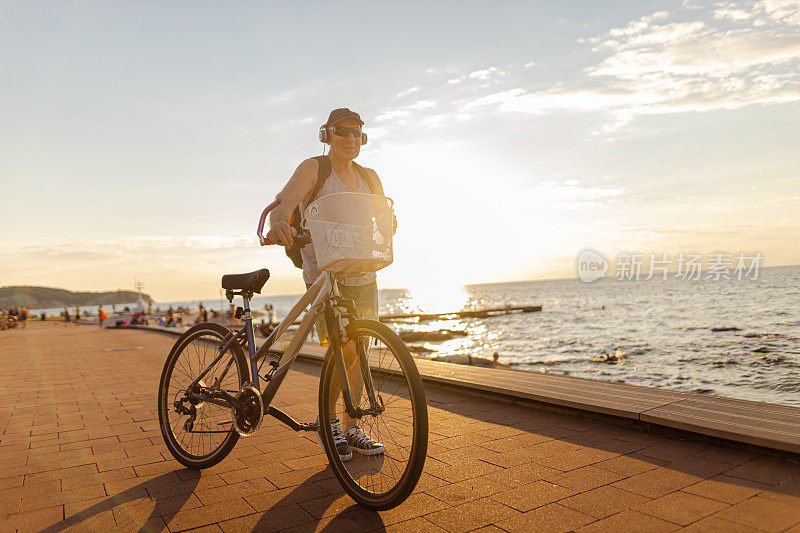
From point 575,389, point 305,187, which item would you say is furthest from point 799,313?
point 305,187

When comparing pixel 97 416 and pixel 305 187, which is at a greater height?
pixel 305 187

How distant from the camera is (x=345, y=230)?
8.56ft

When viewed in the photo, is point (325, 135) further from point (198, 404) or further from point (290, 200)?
point (198, 404)

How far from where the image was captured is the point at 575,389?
4699mm

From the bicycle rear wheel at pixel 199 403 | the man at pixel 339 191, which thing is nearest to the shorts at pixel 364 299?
the man at pixel 339 191

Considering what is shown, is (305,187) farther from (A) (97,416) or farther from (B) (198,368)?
(A) (97,416)

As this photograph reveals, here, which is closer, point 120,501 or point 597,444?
point 120,501

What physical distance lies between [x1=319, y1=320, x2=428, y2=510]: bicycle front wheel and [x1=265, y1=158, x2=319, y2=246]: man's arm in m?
0.63

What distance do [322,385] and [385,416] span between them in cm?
40

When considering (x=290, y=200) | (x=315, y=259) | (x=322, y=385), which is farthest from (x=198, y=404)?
(x=290, y=200)

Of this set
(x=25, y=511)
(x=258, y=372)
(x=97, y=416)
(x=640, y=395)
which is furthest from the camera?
(x=97, y=416)

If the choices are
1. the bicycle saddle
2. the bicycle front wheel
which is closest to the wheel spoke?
the bicycle saddle

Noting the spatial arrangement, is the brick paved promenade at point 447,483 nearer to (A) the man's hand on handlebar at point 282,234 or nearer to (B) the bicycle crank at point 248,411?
(B) the bicycle crank at point 248,411

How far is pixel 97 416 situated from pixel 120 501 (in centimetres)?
279
